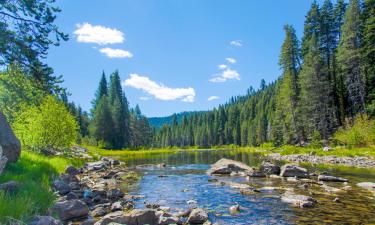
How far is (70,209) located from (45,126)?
22.0 m

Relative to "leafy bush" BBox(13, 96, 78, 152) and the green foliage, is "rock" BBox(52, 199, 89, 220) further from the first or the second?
"leafy bush" BBox(13, 96, 78, 152)

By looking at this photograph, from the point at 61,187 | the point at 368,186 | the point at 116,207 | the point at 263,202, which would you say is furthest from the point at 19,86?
the point at 368,186

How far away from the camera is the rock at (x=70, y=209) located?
12.9m

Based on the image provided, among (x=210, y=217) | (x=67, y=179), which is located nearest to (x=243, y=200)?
(x=210, y=217)

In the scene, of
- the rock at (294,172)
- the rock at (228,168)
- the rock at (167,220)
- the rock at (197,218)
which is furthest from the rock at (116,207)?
the rock at (228,168)

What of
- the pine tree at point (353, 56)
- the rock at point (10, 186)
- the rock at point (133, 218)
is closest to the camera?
the rock at point (133, 218)

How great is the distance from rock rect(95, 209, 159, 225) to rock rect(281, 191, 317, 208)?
765cm

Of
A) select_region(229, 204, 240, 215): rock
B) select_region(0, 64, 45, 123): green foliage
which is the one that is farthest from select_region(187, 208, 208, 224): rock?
select_region(0, 64, 45, 123): green foliage

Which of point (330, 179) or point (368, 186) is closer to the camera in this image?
point (368, 186)

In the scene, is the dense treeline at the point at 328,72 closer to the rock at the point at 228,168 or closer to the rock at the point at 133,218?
the rock at the point at 228,168

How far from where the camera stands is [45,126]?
3272 centimetres

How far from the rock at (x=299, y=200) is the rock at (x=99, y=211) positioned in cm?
929

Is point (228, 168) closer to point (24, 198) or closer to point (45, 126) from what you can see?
point (45, 126)

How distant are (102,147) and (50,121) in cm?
5017
